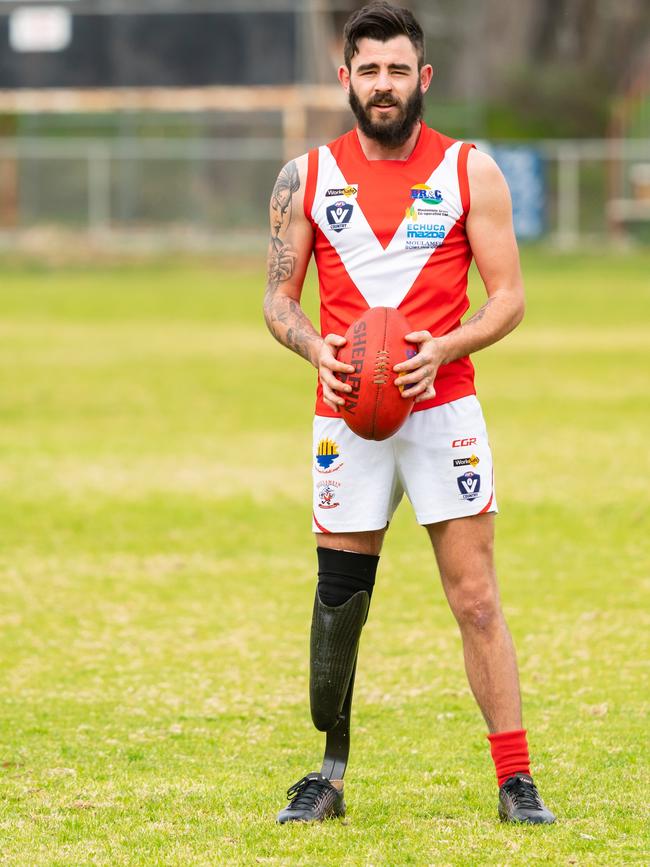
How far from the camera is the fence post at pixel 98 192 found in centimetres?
3788

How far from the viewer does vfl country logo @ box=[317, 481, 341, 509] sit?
4.93 m

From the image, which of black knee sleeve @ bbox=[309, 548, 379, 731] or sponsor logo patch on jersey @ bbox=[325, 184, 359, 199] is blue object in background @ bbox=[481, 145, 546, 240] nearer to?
sponsor logo patch on jersey @ bbox=[325, 184, 359, 199]

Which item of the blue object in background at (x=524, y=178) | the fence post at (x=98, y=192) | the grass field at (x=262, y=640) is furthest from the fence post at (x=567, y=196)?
the grass field at (x=262, y=640)

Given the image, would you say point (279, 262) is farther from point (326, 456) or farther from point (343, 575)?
point (343, 575)

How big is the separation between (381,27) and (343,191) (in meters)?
0.48

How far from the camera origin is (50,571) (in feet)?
29.3

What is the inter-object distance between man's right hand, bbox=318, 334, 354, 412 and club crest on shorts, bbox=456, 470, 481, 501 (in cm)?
43

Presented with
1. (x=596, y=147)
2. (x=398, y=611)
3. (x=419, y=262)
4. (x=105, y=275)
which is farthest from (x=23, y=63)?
(x=419, y=262)

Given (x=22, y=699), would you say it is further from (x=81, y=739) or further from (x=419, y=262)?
(x=419, y=262)

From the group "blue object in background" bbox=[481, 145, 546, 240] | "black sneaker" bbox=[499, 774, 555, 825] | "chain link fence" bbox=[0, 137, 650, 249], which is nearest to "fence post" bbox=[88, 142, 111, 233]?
"chain link fence" bbox=[0, 137, 650, 249]

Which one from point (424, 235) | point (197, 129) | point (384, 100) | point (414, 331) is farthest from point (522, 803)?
point (197, 129)

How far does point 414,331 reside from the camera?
15.7ft

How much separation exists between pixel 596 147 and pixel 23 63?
14.2 metres

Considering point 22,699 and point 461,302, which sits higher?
point 461,302
